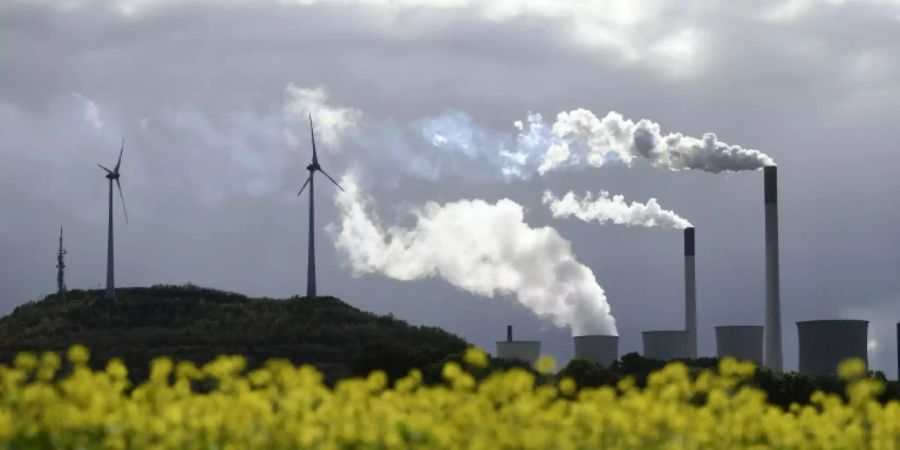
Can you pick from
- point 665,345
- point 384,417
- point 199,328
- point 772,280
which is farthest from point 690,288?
point 384,417

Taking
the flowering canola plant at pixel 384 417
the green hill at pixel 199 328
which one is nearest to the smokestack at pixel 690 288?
the green hill at pixel 199 328

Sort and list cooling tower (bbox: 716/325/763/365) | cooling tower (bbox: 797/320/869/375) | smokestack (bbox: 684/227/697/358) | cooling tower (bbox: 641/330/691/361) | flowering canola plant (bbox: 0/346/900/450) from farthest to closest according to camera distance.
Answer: smokestack (bbox: 684/227/697/358), cooling tower (bbox: 641/330/691/361), cooling tower (bbox: 716/325/763/365), cooling tower (bbox: 797/320/869/375), flowering canola plant (bbox: 0/346/900/450)

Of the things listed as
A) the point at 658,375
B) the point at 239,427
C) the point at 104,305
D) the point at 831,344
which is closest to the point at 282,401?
the point at 239,427

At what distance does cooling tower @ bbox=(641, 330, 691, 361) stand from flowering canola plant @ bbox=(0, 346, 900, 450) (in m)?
74.8

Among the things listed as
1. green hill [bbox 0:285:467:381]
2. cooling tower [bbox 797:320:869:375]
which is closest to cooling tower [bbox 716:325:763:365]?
cooling tower [bbox 797:320:869:375]

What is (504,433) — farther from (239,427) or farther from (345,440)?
(239,427)

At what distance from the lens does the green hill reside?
3561 inches

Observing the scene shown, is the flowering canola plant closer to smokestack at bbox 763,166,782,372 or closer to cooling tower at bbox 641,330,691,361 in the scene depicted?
cooling tower at bbox 641,330,691,361

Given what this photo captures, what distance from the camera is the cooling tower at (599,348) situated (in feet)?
297

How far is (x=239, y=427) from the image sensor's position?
1178cm

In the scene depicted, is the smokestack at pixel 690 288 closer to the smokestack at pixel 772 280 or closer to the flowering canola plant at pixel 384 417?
the smokestack at pixel 772 280

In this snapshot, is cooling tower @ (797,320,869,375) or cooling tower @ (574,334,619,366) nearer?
cooling tower @ (797,320,869,375)

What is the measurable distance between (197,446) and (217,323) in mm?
88477

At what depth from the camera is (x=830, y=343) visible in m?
85.0
